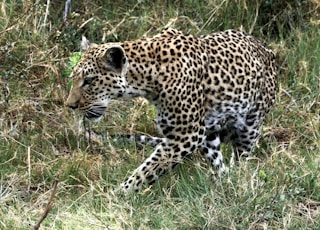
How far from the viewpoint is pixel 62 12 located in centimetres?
819

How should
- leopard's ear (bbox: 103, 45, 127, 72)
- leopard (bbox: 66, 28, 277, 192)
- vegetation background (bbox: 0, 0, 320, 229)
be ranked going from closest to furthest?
vegetation background (bbox: 0, 0, 320, 229) → leopard's ear (bbox: 103, 45, 127, 72) → leopard (bbox: 66, 28, 277, 192)

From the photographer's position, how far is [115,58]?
5.89 m

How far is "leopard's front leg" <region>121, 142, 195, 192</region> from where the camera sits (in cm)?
603

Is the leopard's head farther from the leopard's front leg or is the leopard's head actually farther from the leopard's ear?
the leopard's front leg

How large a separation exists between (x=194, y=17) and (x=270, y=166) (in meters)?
2.57

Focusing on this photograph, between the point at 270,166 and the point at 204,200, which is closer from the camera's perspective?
the point at 204,200

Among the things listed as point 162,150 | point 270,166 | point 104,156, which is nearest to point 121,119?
point 104,156

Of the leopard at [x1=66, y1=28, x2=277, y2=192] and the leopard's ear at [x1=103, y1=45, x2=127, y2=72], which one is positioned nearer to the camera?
Answer: the leopard's ear at [x1=103, y1=45, x2=127, y2=72]

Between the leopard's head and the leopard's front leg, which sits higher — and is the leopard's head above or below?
above

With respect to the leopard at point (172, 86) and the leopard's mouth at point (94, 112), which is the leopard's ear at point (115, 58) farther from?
the leopard's mouth at point (94, 112)

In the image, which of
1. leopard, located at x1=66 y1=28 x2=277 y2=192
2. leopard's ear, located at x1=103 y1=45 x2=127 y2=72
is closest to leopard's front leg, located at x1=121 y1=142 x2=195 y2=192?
leopard, located at x1=66 y1=28 x2=277 y2=192

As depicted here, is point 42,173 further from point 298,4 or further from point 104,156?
point 298,4

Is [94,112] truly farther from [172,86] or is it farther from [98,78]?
[172,86]

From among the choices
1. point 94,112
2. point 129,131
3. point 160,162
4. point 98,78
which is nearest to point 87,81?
point 98,78
